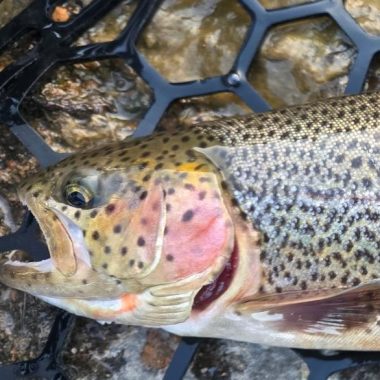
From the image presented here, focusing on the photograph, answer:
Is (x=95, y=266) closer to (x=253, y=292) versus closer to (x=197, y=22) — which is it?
(x=253, y=292)

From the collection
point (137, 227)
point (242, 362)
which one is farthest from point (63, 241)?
point (242, 362)

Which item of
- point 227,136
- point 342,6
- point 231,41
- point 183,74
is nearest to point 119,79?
point 183,74

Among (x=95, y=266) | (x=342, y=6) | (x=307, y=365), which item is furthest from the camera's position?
(x=342, y=6)

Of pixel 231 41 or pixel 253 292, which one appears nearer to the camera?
pixel 253 292

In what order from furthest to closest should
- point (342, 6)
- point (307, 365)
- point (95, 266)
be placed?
point (342, 6)
point (307, 365)
point (95, 266)

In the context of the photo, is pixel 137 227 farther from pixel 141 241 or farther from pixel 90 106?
pixel 90 106

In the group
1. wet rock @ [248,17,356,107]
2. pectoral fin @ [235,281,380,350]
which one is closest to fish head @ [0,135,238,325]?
pectoral fin @ [235,281,380,350]

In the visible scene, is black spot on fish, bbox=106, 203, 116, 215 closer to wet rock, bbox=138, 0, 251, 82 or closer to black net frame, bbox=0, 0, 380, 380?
black net frame, bbox=0, 0, 380, 380
